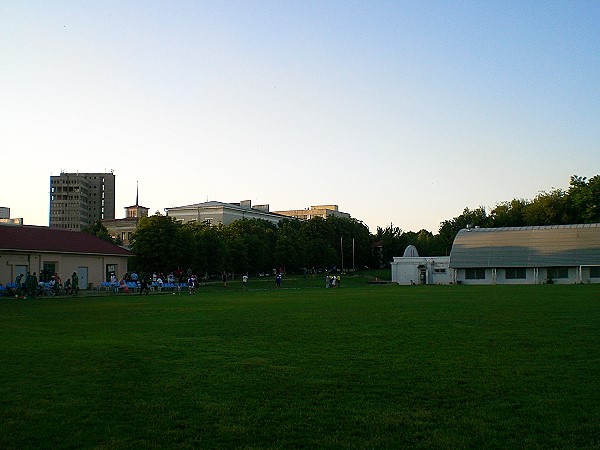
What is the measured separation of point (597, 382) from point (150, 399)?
7390 millimetres

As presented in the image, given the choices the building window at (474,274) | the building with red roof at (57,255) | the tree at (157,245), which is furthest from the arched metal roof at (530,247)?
the building with red roof at (57,255)

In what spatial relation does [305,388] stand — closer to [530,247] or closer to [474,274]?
[474,274]

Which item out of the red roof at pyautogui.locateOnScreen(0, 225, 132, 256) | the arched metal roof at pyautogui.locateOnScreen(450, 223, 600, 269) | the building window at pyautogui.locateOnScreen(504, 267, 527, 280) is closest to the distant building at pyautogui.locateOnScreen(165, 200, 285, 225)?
the arched metal roof at pyautogui.locateOnScreen(450, 223, 600, 269)

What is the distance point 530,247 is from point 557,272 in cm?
455

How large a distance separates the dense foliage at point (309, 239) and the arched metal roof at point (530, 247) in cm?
1419

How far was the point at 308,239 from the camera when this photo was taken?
395ft

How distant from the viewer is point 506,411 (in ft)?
30.7

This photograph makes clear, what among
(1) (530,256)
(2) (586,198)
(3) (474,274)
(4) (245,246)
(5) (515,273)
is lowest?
(3) (474,274)

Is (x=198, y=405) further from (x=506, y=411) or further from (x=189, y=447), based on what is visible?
(x=506, y=411)

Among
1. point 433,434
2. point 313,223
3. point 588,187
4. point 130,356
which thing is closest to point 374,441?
point 433,434

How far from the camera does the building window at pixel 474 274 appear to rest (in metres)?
84.1

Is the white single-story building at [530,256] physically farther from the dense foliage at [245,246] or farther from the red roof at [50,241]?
the red roof at [50,241]

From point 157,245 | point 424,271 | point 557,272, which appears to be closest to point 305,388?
point 157,245

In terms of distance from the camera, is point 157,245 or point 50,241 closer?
point 50,241
